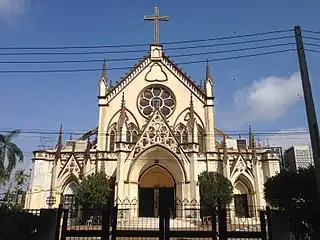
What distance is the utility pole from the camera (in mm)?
10453

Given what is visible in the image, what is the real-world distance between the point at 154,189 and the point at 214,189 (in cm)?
600

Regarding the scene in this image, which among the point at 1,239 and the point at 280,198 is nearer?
the point at 1,239

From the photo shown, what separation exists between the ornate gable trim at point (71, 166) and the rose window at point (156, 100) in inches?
322

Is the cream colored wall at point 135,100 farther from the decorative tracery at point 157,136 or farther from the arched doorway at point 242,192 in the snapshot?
the arched doorway at point 242,192

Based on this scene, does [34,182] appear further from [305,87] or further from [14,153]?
[305,87]

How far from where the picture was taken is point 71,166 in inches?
1144

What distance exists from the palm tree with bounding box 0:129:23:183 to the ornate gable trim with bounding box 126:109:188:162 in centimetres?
1016

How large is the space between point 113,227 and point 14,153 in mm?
10017

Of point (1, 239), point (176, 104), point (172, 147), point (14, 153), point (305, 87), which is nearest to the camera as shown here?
point (1, 239)

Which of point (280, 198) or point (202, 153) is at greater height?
point (202, 153)

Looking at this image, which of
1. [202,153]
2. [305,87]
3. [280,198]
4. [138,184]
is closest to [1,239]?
[305,87]

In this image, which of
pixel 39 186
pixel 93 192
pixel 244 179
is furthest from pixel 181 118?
pixel 39 186

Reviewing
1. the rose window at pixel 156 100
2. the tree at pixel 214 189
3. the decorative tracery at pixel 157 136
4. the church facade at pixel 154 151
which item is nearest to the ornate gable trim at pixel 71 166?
the church facade at pixel 154 151

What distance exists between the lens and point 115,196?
2517cm
